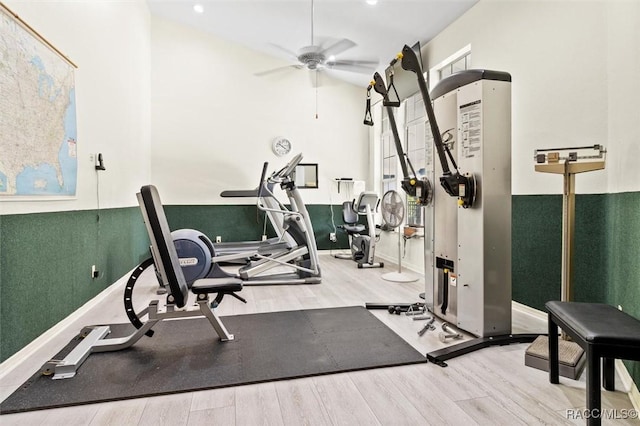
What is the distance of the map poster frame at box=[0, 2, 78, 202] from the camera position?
2.17 metres

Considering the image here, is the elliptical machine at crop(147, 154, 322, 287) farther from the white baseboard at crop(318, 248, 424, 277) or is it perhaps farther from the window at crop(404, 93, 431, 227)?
the window at crop(404, 93, 431, 227)

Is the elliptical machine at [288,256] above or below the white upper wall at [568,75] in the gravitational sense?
below

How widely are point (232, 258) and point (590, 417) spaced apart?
12.5 ft

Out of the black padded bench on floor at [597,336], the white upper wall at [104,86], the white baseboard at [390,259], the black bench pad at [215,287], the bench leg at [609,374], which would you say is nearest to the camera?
the black padded bench on floor at [597,336]

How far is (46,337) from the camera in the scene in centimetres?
263

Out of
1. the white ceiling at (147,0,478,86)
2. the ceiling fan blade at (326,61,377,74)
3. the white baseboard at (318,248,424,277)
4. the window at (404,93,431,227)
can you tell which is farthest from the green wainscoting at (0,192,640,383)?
the ceiling fan blade at (326,61,377,74)

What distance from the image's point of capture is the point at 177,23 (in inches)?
246

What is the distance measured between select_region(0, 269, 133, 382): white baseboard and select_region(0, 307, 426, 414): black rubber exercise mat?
7.7 inches

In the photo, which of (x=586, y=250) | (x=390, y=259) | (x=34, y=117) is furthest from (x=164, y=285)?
(x=390, y=259)

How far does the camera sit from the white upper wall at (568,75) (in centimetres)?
219

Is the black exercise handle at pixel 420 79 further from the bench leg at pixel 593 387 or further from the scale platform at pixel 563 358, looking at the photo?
the bench leg at pixel 593 387

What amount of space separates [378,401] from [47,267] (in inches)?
101

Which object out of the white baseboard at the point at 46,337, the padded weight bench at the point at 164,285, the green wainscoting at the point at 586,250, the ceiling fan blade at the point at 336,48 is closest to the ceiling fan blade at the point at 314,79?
the ceiling fan blade at the point at 336,48

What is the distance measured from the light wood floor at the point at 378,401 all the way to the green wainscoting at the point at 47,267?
0.26 m
